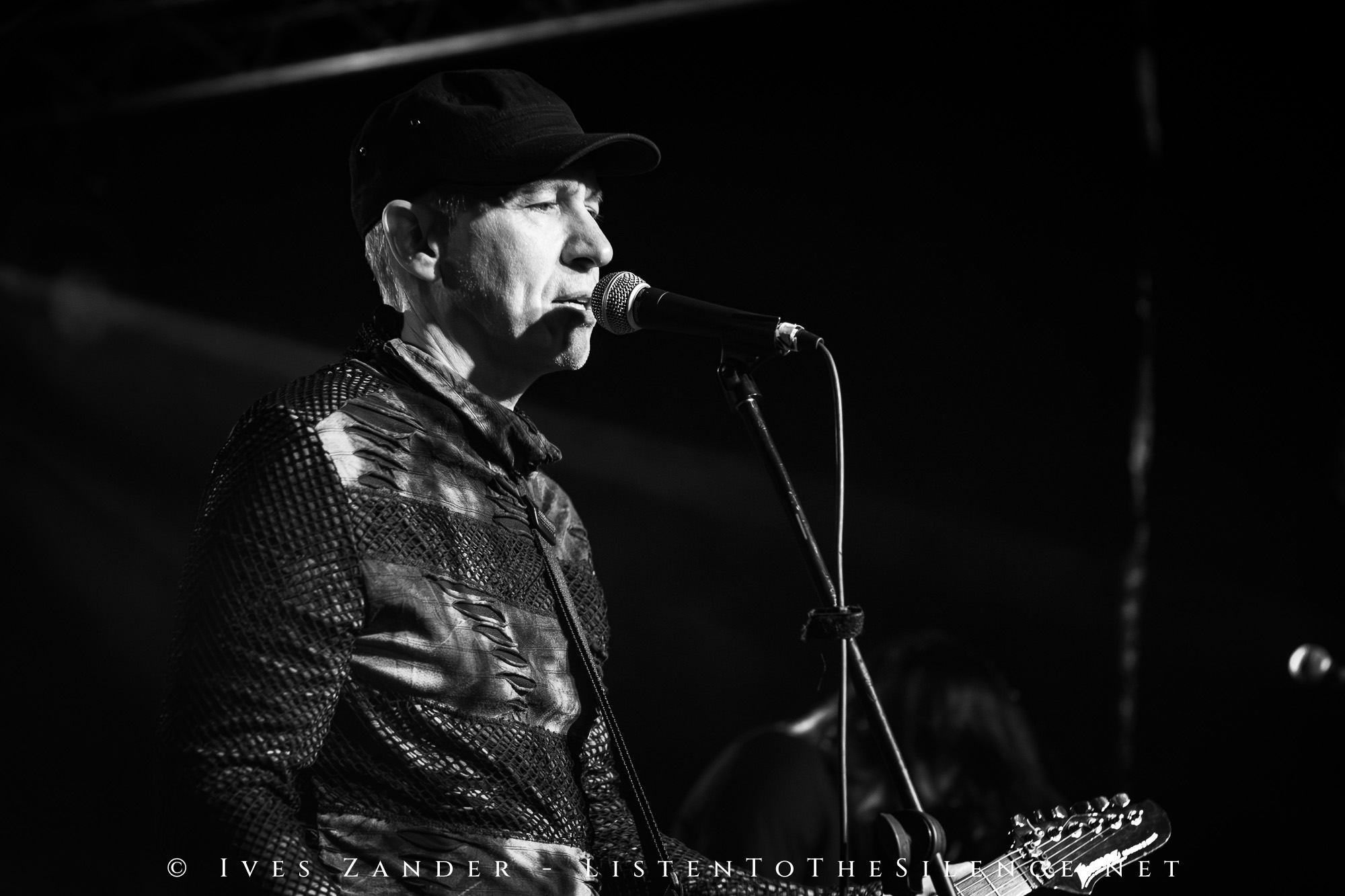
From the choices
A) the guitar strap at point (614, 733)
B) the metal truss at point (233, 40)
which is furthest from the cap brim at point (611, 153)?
the metal truss at point (233, 40)

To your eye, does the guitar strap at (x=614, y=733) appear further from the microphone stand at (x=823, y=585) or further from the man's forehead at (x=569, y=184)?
the man's forehead at (x=569, y=184)

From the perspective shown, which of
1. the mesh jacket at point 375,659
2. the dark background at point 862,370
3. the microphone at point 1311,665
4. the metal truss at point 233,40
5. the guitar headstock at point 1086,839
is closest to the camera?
the mesh jacket at point 375,659

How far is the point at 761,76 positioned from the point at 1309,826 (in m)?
3.69

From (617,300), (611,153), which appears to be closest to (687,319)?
(617,300)

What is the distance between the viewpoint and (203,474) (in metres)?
5.56

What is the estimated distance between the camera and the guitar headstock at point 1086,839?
87.0 inches

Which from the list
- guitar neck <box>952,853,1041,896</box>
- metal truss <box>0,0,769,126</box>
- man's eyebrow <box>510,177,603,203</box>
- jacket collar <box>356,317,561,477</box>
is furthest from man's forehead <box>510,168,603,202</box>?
metal truss <box>0,0,769,126</box>

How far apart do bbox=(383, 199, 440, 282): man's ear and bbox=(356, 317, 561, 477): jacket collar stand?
13 centimetres

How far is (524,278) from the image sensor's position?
6.75 feet

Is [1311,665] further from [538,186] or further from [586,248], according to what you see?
[538,186]

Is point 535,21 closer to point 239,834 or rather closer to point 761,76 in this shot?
point 761,76

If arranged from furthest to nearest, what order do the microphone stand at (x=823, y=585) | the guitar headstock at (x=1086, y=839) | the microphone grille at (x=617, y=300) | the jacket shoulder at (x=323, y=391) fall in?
1. the guitar headstock at (x=1086, y=839)
2. the microphone grille at (x=617, y=300)
3. the jacket shoulder at (x=323, y=391)
4. the microphone stand at (x=823, y=585)

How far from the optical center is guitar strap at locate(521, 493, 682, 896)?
78.2 inches

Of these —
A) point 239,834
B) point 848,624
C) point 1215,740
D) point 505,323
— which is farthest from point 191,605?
point 1215,740
